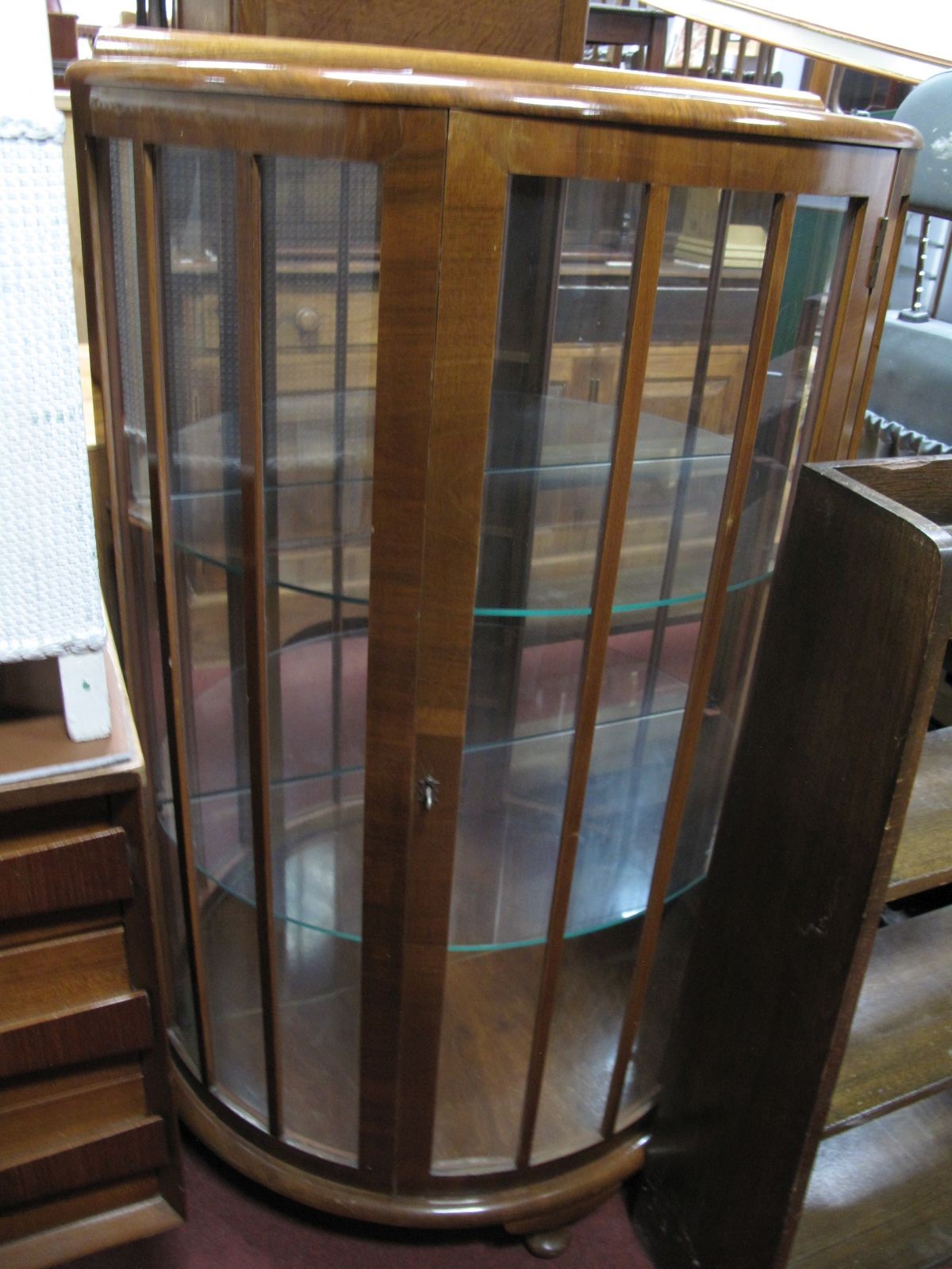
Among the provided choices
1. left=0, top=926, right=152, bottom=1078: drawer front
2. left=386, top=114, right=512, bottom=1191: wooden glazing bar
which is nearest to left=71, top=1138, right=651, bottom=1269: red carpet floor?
left=386, top=114, right=512, bottom=1191: wooden glazing bar

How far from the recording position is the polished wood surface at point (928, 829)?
80 centimetres

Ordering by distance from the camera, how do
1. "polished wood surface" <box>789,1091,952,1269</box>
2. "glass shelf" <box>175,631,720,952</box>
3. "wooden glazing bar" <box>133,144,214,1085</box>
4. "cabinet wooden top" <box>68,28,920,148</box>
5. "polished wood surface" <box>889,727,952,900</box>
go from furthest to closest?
1. "polished wood surface" <box>789,1091,952,1269</box>
2. "glass shelf" <box>175,631,720,952</box>
3. "polished wood surface" <box>889,727,952,900</box>
4. "wooden glazing bar" <box>133,144,214,1085</box>
5. "cabinet wooden top" <box>68,28,920,148</box>

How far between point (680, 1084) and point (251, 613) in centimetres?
63

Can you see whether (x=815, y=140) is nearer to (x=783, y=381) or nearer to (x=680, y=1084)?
(x=783, y=381)

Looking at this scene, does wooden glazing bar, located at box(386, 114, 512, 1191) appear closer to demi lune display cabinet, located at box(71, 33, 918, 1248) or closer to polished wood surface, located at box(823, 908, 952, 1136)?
demi lune display cabinet, located at box(71, 33, 918, 1248)

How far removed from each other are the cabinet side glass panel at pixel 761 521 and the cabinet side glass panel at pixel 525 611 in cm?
12

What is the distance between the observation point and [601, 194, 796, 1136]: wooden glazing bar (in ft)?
2.29

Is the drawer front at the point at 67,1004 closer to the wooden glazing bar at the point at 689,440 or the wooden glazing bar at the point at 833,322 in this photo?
the wooden glazing bar at the point at 689,440

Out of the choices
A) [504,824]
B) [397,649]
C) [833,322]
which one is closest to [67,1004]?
[397,649]

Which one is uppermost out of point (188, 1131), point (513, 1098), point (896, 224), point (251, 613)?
point (896, 224)

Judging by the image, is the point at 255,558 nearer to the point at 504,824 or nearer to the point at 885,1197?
the point at 504,824

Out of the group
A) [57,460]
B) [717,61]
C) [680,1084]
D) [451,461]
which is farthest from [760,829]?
[717,61]

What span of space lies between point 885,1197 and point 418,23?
1.20m

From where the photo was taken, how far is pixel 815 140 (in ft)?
2.18
